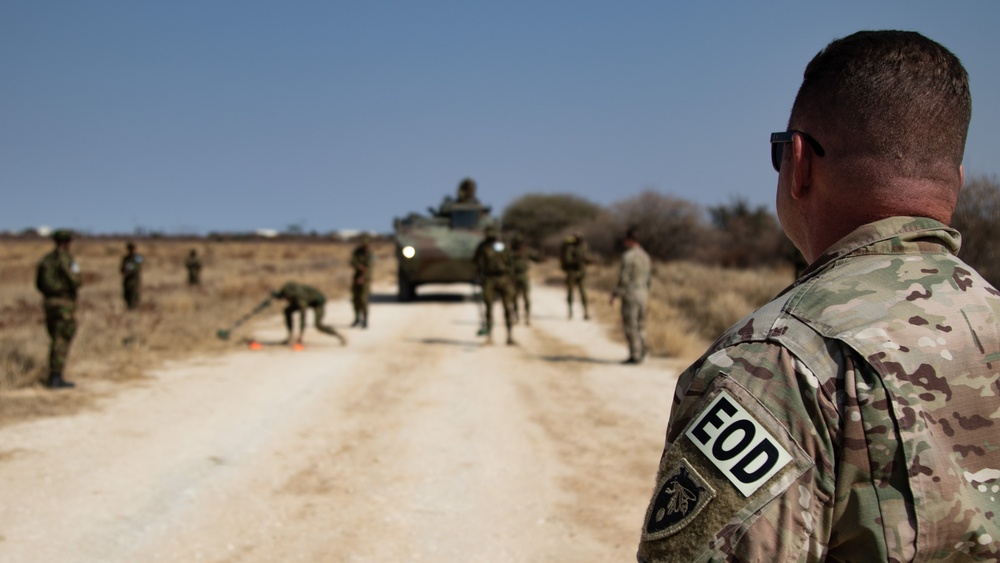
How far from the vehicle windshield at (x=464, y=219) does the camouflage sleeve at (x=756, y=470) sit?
19.0 meters

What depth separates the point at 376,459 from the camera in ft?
18.7

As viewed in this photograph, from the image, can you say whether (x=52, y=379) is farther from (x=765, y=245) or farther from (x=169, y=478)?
(x=765, y=245)

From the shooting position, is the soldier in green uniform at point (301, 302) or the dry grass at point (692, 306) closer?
the dry grass at point (692, 306)

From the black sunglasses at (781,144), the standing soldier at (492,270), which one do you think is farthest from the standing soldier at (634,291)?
the black sunglasses at (781,144)

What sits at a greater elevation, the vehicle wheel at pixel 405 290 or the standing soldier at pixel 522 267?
the standing soldier at pixel 522 267

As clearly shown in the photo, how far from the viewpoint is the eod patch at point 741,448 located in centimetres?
120

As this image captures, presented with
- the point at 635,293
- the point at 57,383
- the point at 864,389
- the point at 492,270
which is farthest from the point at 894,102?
the point at 492,270

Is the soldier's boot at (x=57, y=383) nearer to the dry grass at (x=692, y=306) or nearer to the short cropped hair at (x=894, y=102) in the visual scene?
the dry grass at (x=692, y=306)

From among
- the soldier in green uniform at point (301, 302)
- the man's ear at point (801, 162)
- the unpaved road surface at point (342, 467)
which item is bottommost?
the unpaved road surface at point (342, 467)

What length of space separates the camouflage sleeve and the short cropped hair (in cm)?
43

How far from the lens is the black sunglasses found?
4.73ft

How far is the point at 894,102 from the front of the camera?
4.58 ft

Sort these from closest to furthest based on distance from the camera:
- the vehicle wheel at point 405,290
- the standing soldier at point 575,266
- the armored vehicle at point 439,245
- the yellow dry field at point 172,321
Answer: the yellow dry field at point 172,321
the standing soldier at point 575,266
the armored vehicle at point 439,245
the vehicle wheel at point 405,290

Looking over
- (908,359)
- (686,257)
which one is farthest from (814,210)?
(686,257)
